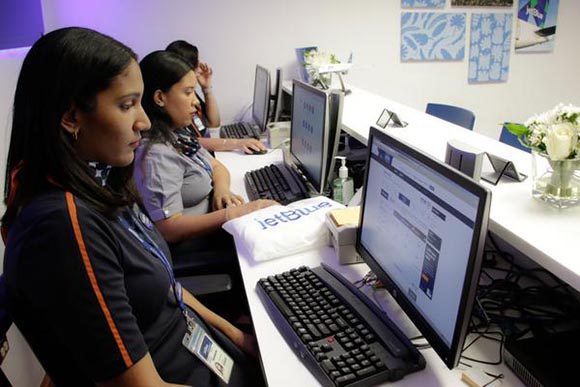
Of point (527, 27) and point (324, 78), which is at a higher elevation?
point (527, 27)

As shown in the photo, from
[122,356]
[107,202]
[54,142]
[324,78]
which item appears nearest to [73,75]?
[54,142]

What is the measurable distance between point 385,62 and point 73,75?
10.7ft

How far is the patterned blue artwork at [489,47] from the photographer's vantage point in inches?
146

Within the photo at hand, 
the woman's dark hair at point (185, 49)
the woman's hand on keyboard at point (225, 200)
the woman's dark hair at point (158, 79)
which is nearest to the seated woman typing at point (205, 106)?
the woman's dark hair at point (185, 49)

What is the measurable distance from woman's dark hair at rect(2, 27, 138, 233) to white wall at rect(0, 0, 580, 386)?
2694 mm

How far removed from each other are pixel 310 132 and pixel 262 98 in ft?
4.19

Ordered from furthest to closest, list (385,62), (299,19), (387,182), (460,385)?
(385,62)
(299,19)
(387,182)
(460,385)

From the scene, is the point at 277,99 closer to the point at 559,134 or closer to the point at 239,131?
the point at 239,131

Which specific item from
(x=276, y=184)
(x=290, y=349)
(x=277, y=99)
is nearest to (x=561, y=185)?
(x=290, y=349)

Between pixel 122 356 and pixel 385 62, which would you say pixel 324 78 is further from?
pixel 122 356

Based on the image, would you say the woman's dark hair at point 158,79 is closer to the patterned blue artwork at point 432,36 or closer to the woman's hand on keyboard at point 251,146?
the woman's hand on keyboard at point 251,146

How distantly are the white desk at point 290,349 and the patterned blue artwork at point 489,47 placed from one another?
3.05 metres

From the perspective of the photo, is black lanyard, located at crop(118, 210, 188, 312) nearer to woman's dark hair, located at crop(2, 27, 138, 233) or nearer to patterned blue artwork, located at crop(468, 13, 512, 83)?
woman's dark hair, located at crop(2, 27, 138, 233)

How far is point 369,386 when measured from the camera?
880mm
